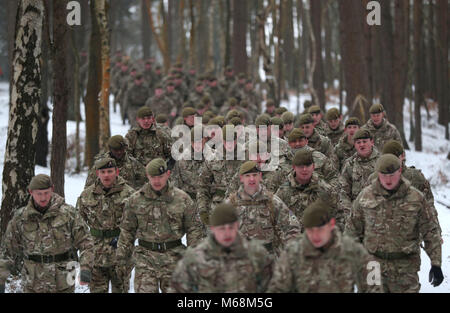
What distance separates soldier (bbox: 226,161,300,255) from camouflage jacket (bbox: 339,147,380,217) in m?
2.00

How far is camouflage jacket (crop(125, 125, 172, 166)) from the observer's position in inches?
413

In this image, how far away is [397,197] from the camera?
21.2 feet

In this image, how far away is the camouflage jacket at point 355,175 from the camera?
28.8ft

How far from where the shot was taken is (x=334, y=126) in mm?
12500

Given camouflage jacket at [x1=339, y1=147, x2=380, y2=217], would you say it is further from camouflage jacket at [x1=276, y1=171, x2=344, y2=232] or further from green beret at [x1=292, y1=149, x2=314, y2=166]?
green beret at [x1=292, y1=149, x2=314, y2=166]

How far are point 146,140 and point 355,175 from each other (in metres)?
3.63

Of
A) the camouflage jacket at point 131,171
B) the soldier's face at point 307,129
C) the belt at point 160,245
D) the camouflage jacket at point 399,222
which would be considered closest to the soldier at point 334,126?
the soldier's face at point 307,129

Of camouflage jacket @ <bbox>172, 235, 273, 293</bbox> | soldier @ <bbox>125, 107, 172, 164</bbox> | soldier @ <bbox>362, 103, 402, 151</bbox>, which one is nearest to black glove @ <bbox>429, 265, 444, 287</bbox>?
camouflage jacket @ <bbox>172, 235, 273, 293</bbox>

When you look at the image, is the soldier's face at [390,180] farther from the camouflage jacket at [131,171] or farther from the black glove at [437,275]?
the camouflage jacket at [131,171]

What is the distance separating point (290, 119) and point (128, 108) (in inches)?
420

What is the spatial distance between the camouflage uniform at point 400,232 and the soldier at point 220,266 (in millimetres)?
1898

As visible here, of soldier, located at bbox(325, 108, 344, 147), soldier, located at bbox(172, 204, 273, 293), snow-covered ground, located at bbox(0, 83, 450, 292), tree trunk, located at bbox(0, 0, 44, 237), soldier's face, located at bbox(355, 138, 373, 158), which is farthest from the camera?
soldier, located at bbox(325, 108, 344, 147)
